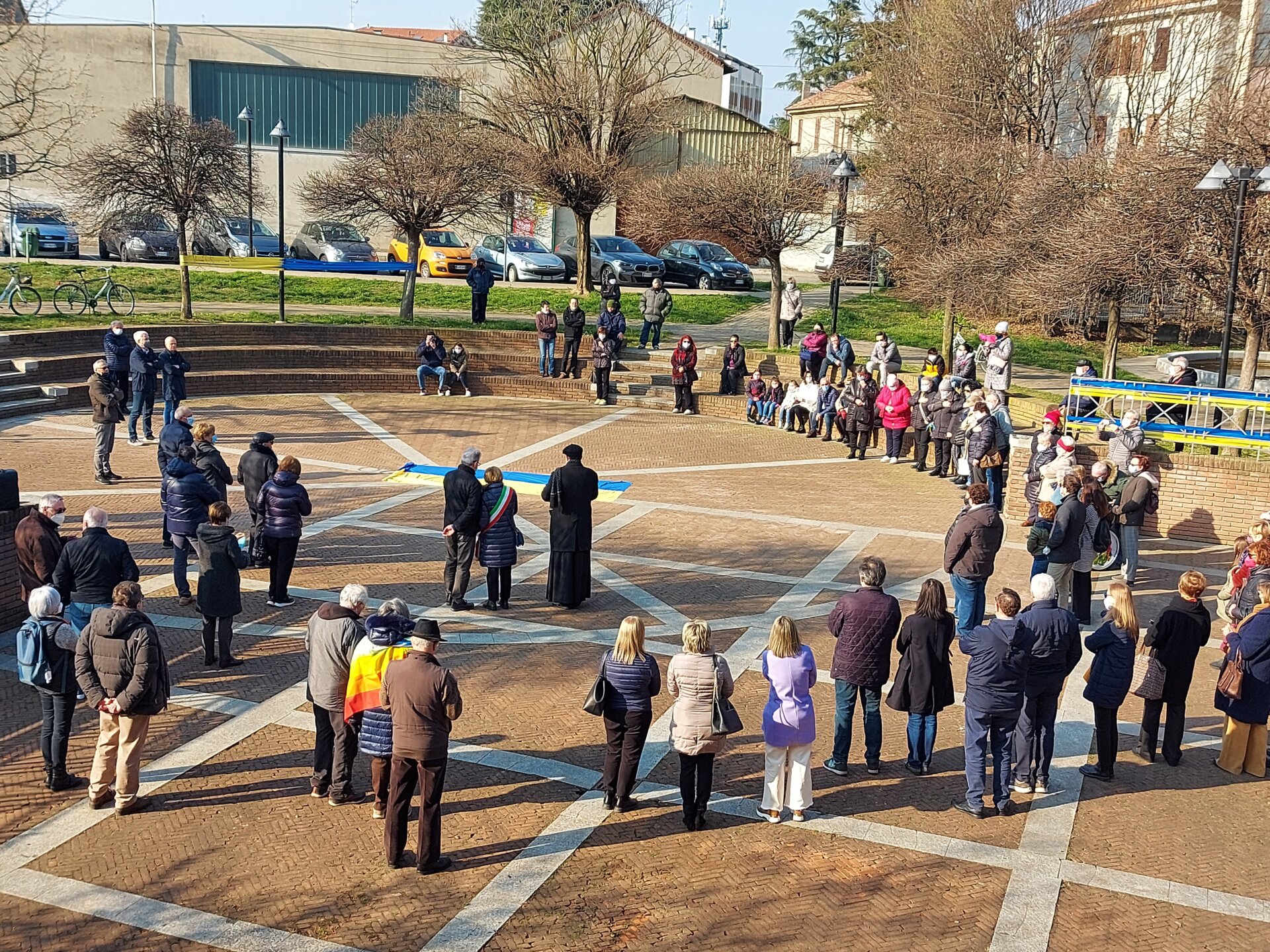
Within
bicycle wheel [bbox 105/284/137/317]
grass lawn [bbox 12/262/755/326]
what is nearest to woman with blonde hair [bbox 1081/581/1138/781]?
grass lawn [bbox 12/262/755/326]

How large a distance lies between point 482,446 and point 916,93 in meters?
19.3

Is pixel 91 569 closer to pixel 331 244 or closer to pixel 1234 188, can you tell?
pixel 1234 188

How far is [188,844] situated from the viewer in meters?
7.69

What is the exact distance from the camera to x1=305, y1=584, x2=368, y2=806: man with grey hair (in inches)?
314

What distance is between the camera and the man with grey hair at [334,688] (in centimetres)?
798

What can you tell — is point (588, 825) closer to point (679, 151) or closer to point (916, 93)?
point (916, 93)

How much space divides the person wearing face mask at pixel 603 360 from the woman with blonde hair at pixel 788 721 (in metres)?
17.1

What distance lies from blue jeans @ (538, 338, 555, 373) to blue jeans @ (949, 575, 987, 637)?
51.1 feet

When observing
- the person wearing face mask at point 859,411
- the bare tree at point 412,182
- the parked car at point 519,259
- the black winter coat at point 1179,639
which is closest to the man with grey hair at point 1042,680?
the black winter coat at point 1179,639

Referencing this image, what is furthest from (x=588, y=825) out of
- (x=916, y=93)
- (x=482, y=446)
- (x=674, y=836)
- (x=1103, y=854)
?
(x=916, y=93)

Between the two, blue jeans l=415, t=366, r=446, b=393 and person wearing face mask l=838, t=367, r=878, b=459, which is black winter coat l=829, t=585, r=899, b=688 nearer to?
person wearing face mask l=838, t=367, r=878, b=459

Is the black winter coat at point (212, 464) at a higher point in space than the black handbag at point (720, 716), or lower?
higher

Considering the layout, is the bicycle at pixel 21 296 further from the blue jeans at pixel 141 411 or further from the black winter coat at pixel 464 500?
A: the black winter coat at pixel 464 500

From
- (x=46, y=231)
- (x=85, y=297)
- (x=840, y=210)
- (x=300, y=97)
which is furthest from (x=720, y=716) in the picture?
(x=300, y=97)
